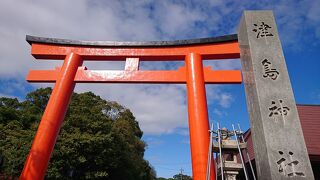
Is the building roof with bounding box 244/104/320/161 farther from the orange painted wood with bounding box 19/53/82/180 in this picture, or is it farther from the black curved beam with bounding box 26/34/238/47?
the orange painted wood with bounding box 19/53/82/180

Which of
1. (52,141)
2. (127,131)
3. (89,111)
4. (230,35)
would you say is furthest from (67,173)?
(230,35)

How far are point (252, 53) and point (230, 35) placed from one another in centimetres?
253

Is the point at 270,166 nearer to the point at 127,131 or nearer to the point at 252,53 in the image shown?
the point at 252,53

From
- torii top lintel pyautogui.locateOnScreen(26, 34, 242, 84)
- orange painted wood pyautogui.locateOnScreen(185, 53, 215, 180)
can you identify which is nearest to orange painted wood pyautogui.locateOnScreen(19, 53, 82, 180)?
torii top lintel pyautogui.locateOnScreen(26, 34, 242, 84)

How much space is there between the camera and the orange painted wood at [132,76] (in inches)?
239

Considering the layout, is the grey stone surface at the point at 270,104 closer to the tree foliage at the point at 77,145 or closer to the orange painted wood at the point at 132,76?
the orange painted wood at the point at 132,76

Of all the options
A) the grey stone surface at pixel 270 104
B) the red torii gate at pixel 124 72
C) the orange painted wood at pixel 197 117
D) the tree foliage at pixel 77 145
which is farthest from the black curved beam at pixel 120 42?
the tree foliage at pixel 77 145

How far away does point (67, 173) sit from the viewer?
514 inches

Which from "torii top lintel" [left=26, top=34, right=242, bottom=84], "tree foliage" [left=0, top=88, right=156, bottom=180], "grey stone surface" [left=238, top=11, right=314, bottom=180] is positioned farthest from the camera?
"tree foliage" [left=0, top=88, right=156, bottom=180]

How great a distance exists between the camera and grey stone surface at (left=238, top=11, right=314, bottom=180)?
123 inches

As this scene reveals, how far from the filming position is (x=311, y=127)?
25.8 ft

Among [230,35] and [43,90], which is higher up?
[43,90]

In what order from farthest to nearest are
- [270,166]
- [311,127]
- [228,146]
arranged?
1. [311,127]
2. [228,146]
3. [270,166]

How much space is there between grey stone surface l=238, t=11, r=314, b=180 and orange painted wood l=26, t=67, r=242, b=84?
1.62 meters
